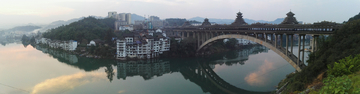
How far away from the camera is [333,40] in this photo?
7.54 m

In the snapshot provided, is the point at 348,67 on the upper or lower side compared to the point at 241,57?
upper

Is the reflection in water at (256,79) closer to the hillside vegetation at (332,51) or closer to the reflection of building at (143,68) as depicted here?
the hillside vegetation at (332,51)

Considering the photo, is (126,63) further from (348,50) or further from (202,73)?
(348,50)

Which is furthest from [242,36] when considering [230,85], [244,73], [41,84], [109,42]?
[109,42]

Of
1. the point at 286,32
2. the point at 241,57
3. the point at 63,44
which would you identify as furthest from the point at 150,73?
the point at 63,44

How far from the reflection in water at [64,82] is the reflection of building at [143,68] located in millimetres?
1513

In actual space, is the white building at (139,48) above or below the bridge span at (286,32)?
below

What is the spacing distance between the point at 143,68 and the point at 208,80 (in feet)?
16.5

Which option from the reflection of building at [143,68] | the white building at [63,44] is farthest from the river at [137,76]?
the white building at [63,44]

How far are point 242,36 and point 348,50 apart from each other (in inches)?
251

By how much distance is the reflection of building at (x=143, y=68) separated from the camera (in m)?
13.6

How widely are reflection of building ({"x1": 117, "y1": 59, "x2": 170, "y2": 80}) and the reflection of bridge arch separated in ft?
5.12

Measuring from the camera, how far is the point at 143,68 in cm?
1524

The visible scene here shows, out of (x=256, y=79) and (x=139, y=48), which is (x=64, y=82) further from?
(x=256, y=79)
